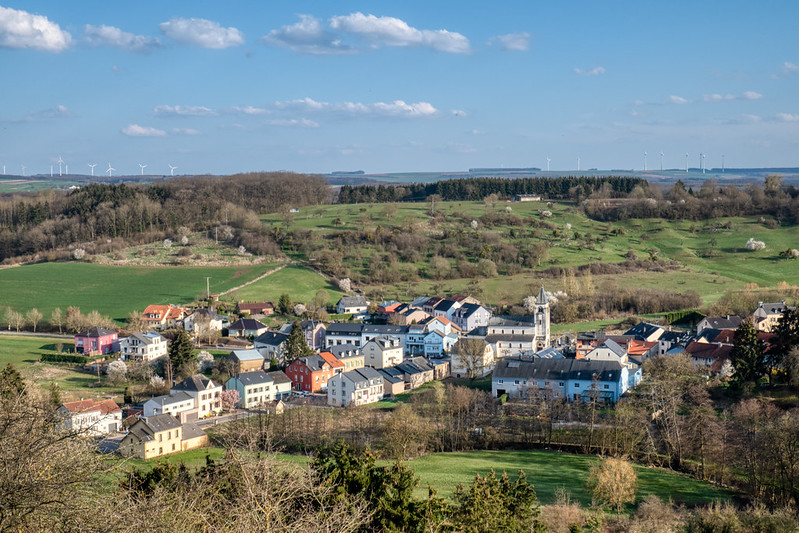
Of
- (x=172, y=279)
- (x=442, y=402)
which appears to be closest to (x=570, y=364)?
(x=442, y=402)

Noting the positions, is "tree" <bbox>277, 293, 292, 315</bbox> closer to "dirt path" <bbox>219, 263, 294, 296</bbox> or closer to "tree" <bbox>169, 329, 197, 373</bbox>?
"dirt path" <bbox>219, 263, 294, 296</bbox>

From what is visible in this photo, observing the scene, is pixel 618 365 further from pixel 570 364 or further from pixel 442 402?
pixel 442 402

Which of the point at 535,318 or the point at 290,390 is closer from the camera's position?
the point at 290,390

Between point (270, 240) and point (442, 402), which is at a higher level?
point (270, 240)

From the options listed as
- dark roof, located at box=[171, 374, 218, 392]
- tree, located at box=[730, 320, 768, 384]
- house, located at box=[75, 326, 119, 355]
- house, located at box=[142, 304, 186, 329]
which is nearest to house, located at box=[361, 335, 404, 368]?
dark roof, located at box=[171, 374, 218, 392]

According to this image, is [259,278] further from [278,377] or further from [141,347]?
[278,377]

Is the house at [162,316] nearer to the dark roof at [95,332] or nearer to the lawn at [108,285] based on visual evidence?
the lawn at [108,285]

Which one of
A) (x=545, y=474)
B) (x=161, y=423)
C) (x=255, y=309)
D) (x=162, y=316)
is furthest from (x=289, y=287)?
(x=545, y=474)
